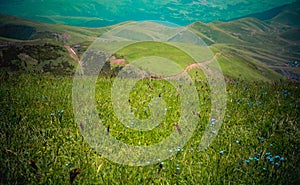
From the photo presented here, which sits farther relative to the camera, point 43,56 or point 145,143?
point 43,56

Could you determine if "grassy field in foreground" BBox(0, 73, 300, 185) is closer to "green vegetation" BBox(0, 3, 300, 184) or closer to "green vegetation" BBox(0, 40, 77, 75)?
"green vegetation" BBox(0, 3, 300, 184)

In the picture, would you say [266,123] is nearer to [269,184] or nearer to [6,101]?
[269,184]

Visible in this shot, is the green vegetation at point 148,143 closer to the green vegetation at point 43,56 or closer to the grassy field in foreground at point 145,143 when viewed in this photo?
the grassy field in foreground at point 145,143

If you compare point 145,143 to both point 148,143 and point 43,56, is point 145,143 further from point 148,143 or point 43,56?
point 43,56

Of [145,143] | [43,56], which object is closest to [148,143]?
[145,143]

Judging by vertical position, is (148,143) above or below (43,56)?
above

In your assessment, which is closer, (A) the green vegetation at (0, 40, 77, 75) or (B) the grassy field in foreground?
(B) the grassy field in foreground

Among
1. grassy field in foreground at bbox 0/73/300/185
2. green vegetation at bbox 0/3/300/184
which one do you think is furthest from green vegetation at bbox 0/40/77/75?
grassy field in foreground at bbox 0/73/300/185

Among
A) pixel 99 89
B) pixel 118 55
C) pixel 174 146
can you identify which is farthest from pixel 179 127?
pixel 118 55

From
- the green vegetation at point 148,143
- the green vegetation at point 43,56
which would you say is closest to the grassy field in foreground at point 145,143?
the green vegetation at point 148,143
